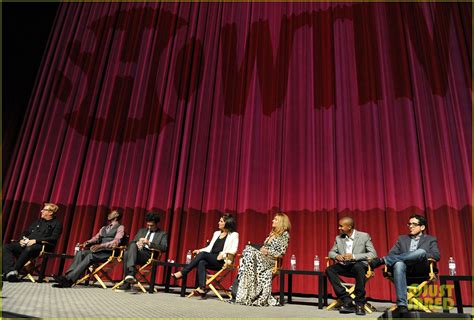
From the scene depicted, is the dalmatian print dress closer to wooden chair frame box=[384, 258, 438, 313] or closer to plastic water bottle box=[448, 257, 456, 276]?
wooden chair frame box=[384, 258, 438, 313]

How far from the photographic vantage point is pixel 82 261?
162 inches

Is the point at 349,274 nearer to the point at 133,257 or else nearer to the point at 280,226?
the point at 280,226

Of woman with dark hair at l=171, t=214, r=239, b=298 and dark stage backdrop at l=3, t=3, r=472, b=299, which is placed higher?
dark stage backdrop at l=3, t=3, r=472, b=299

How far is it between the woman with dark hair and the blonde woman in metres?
0.41

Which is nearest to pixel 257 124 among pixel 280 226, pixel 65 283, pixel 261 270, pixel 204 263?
pixel 280 226

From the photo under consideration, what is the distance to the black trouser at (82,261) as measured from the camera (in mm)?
3992

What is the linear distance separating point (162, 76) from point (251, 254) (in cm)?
412

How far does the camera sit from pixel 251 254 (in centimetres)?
373

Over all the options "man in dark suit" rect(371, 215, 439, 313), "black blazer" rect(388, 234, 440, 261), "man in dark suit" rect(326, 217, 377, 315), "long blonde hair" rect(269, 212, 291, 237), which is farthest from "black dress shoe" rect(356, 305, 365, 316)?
"long blonde hair" rect(269, 212, 291, 237)

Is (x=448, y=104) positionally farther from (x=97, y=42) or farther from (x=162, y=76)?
(x=97, y=42)

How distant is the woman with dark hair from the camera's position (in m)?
3.95

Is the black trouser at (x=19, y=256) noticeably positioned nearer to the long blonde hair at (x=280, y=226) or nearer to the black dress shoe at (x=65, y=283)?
the black dress shoe at (x=65, y=283)

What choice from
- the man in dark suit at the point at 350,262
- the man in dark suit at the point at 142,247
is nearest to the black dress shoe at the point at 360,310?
the man in dark suit at the point at 350,262

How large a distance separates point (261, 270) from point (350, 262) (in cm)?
86
